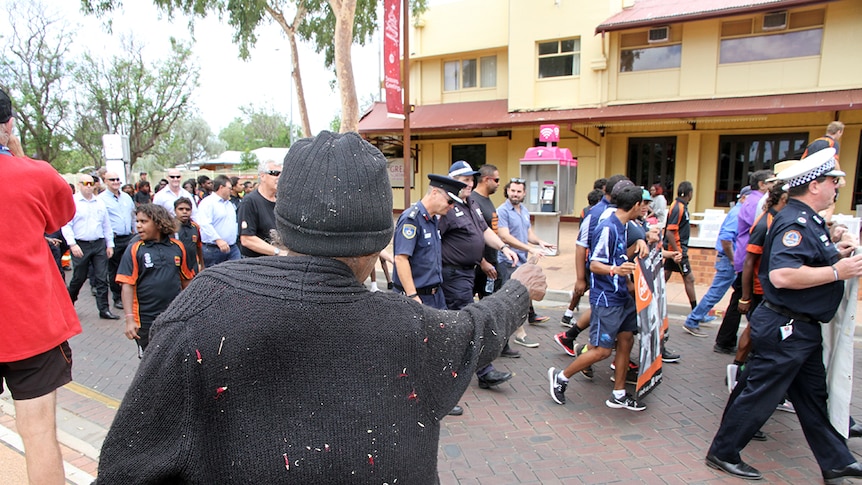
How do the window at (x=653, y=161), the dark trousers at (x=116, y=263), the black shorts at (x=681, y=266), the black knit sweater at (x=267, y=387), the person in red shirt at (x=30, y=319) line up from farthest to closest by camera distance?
the window at (x=653, y=161)
the dark trousers at (x=116, y=263)
the black shorts at (x=681, y=266)
the person in red shirt at (x=30, y=319)
the black knit sweater at (x=267, y=387)

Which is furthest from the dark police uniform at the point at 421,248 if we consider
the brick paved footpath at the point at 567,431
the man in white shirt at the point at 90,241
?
the man in white shirt at the point at 90,241

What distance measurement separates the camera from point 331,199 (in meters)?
1.14

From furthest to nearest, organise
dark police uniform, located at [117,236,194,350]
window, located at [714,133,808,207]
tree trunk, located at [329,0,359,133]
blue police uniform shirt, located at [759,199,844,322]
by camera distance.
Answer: window, located at [714,133,808,207] → tree trunk, located at [329,0,359,133] → dark police uniform, located at [117,236,194,350] → blue police uniform shirt, located at [759,199,844,322]

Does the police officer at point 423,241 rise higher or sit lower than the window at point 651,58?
lower

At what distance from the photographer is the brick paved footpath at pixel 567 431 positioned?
10.9 ft

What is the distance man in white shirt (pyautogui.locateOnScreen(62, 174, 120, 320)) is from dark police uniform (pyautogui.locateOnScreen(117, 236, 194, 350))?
3.66 m

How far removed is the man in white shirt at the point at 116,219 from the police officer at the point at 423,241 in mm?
5502

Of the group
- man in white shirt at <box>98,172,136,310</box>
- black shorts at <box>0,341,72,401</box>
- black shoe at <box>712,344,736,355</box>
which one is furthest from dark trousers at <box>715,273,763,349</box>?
man in white shirt at <box>98,172,136,310</box>

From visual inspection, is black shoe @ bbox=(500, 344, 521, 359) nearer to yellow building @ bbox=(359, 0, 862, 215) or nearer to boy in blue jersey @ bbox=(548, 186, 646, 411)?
boy in blue jersey @ bbox=(548, 186, 646, 411)

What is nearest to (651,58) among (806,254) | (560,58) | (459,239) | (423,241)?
(560,58)

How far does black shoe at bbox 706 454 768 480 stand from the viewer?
10.6 ft

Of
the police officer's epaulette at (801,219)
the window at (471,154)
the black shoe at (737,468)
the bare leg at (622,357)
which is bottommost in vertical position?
the black shoe at (737,468)

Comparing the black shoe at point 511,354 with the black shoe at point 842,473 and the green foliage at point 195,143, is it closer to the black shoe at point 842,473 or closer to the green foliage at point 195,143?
the black shoe at point 842,473

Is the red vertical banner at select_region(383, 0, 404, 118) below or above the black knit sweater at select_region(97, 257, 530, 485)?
above
